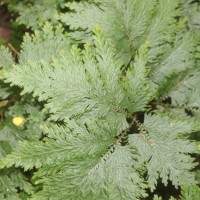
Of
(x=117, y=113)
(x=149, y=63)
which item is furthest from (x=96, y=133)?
(x=149, y=63)

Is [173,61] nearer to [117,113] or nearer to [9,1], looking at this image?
[117,113]

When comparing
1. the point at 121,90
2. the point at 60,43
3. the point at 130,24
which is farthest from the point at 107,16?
the point at 121,90

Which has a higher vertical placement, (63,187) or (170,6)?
(170,6)

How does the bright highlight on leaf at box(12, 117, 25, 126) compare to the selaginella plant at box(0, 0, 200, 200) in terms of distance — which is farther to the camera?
the bright highlight on leaf at box(12, 117, 25, 126)

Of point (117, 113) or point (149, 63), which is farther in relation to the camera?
point (149, 63)

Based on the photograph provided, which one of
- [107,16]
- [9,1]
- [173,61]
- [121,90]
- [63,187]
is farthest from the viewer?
[9,1]

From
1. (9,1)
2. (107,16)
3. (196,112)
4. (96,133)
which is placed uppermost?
(9,1)

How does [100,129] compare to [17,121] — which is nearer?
[100,129]

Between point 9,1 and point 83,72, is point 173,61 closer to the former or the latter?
point 83,72

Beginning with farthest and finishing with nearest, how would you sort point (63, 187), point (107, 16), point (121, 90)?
point (107, 16) < point (121, 90) < point (63, 187)

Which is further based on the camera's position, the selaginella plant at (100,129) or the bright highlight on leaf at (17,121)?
the bright highlight on leaf at (17,121)
